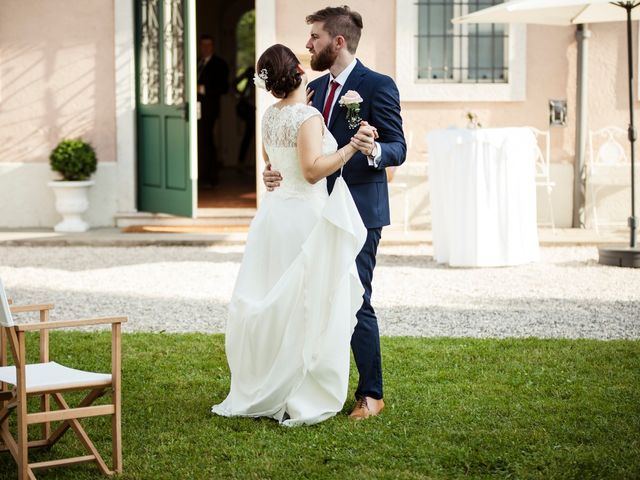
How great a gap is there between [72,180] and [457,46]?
443cm

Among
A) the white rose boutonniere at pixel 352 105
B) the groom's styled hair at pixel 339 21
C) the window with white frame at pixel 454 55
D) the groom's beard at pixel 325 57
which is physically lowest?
the white rose boutonniere at pixel 352 105

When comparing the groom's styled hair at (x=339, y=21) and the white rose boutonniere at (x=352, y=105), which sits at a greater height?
the groom's styled hair at (x=339, y=21)

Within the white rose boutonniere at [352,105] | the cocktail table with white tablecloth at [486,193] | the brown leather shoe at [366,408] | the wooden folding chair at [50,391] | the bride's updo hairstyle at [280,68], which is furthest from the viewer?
the cocktail table with white tablecloth at [486,193]

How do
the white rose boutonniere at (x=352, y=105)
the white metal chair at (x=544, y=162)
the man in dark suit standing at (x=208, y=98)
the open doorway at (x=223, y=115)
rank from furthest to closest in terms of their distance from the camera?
the man in dark suit standing at (x=208, y=98)
the open doorway at (x=223, y=115)
the white metal chair at (x=544, y=162)
the white rose boutonniere at (x=352, y=105)

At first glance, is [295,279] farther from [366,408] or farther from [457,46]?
[457,46]

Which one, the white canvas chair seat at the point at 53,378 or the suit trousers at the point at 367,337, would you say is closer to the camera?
the white canvas chair seat at the point at 53,378

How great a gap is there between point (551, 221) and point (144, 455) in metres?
8.43

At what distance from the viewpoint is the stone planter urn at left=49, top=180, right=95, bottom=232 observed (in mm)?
12086

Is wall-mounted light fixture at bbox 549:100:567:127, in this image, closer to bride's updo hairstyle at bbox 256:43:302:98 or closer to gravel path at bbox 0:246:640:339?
gravel path at bbox 0:246:640:339

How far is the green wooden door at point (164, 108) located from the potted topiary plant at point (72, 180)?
24.5 inches

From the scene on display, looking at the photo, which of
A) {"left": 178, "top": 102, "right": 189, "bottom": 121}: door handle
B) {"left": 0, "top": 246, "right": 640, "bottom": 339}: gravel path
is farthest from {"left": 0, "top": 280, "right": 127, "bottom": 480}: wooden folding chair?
{"left": 178, "top": 102, "right": 189, "bottom": 121}: door handle

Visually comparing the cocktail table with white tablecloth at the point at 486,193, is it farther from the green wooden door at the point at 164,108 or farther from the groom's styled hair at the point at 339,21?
the groom's styled hair at the point at 339,21

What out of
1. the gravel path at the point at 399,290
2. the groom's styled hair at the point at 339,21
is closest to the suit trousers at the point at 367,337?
the groom's styled hair at the point at 339,21

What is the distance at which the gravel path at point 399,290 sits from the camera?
7.47 metres
